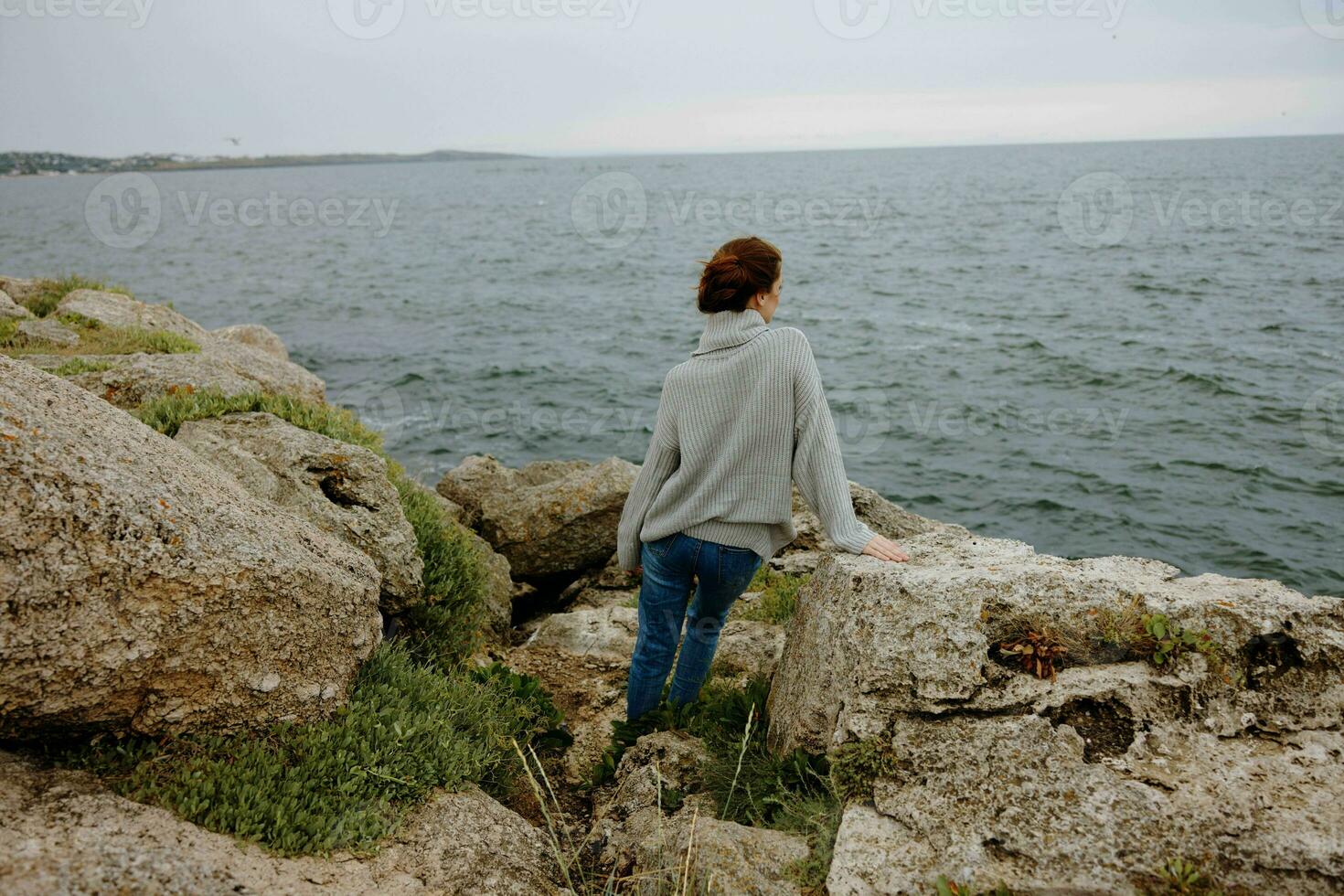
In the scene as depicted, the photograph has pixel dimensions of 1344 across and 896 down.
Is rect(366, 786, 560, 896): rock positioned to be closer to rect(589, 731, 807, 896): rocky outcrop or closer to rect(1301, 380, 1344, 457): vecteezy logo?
rect(589, 731, 807, 896): rocky outcrop

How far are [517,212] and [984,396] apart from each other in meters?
74.4

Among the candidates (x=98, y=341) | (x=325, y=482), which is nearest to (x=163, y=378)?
(x=325, y=482)

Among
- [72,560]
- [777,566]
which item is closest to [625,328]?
[777,566]

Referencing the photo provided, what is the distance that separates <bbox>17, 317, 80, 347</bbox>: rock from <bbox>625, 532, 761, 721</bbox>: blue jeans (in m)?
7.65

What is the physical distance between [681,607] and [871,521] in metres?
3.99

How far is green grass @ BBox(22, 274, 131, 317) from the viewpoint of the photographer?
11.9 meters

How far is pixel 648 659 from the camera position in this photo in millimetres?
5211

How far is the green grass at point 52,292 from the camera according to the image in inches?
468

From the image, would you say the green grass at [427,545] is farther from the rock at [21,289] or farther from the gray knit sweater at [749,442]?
the rock at [21,289]

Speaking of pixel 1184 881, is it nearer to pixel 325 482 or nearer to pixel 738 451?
pixel 738 451

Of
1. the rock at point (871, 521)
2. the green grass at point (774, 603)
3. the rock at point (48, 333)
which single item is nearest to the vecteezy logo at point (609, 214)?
the rock at point (48, 333)

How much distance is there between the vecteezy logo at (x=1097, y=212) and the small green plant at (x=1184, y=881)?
165 ft

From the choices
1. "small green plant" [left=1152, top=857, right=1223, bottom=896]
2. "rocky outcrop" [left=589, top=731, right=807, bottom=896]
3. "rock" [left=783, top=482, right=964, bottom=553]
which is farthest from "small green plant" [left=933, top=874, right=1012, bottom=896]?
"rock" [left=783, top=482, right=964, bottom=553]

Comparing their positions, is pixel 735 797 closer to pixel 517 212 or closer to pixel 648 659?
pixel 648 659
